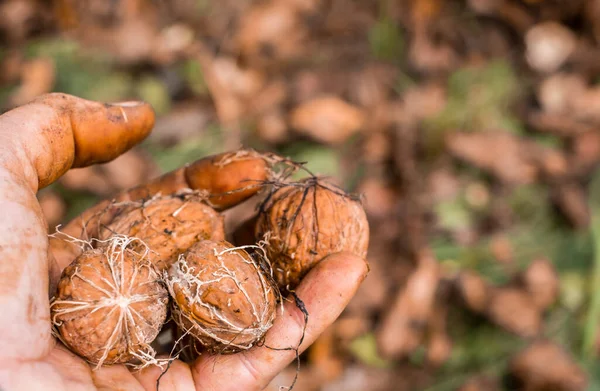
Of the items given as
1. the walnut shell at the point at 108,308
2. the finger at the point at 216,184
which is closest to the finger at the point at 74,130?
the finger at the point at 216,184

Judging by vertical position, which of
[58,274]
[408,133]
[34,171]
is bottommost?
[408,133]

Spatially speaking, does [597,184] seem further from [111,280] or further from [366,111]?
[111,280]

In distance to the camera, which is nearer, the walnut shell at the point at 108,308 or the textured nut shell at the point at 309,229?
the walnut shell at the point at 108,308

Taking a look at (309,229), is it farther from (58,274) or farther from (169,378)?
(58,274)

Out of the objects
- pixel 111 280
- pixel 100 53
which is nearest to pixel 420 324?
pixel 111 280

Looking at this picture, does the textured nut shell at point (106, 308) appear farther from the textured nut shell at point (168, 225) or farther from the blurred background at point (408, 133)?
the blurred background at point (408, 133)

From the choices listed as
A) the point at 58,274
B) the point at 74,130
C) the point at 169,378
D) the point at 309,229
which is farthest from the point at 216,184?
the point at 169,378
